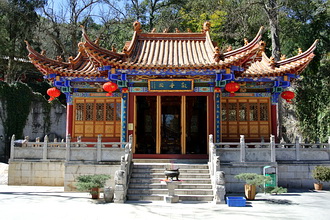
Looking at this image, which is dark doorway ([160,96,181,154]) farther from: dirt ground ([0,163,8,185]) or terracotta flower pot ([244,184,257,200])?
dirt ground ([0,163,8,185])

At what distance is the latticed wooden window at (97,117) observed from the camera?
541 inches

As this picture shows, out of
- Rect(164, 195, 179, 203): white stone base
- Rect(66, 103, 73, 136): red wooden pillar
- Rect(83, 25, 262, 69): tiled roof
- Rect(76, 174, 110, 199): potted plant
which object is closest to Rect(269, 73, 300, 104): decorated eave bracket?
Rect(83, 25, 262, 69): tiled roof

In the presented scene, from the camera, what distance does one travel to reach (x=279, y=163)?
37.1 feet

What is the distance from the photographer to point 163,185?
10.2 m

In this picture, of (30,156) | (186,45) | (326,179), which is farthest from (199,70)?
(30,156)

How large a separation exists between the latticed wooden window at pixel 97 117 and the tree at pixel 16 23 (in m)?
14.2

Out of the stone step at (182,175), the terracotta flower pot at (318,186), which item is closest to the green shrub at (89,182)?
the stone step at (182,175)

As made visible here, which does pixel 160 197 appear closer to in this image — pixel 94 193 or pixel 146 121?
pixel 94 193

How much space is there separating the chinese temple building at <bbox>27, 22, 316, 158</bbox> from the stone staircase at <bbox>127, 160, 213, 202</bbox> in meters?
1.27

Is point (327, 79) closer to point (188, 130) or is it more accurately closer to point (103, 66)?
point (188, 130)

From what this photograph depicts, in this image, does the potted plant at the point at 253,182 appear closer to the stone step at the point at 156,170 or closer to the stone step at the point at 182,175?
the stone step at the point at 182,175

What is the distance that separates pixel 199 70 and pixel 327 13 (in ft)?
49.0

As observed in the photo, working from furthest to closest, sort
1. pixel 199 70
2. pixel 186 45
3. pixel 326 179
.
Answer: pixel 186 45
pixel 199 70
pixel 326 179

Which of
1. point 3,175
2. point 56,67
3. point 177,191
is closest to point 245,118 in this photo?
point 177,191
